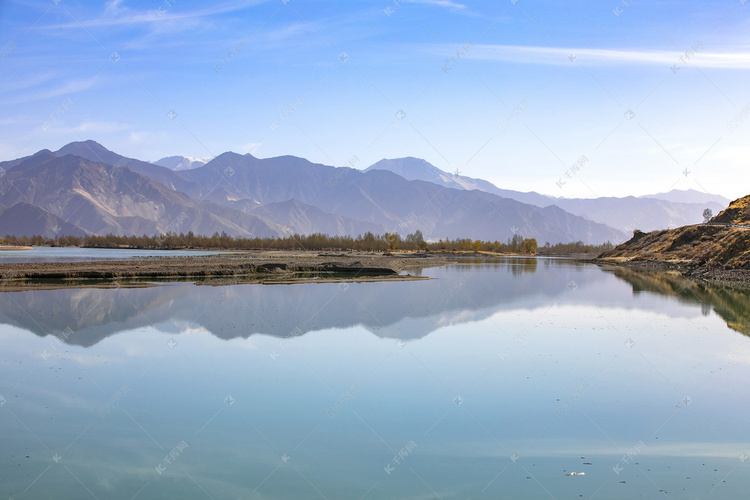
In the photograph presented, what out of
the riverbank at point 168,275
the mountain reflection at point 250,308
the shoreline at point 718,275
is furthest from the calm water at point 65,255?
the shoreline at point 718,275

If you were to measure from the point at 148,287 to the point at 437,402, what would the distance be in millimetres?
21696

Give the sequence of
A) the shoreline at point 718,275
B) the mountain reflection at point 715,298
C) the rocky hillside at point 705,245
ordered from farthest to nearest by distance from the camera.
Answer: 1. the rocky hillside at point 705,245
2. the shoreline at point 718,275
3. the mountain reflection at point 715,298

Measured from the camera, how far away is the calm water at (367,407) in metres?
6.54

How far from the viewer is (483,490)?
6309mm

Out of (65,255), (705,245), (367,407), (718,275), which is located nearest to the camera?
(367,407)

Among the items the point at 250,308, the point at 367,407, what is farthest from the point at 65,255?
the point at 367,407

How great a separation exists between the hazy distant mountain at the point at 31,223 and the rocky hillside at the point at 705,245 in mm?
167671

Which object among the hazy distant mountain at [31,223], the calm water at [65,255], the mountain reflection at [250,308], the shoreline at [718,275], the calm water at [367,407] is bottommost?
the calm water at [367,407]

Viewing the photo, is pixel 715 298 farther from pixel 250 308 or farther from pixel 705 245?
pixel 705 245

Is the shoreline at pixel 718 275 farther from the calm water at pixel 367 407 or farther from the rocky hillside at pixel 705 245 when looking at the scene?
the calm water at pixel 367 407

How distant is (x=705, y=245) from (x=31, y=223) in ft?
648

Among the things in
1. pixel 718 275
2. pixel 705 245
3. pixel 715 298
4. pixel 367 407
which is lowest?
pixel 367 407

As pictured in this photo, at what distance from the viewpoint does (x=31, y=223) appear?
610 feet

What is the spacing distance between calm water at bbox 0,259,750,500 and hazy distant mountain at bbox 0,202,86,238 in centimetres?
18931
